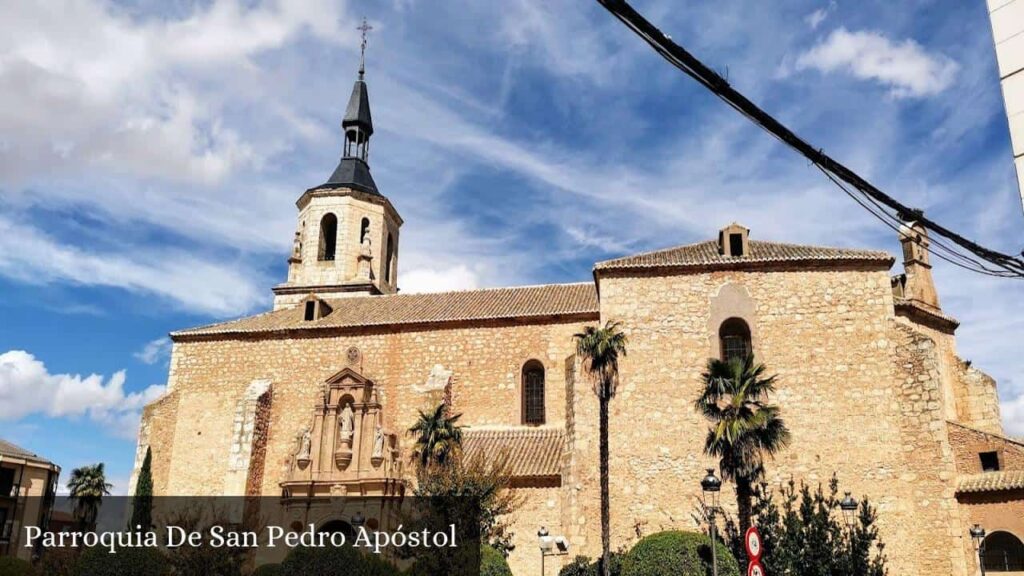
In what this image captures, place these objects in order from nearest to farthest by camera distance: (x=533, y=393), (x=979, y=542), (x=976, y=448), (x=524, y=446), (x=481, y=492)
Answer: (x=979, y=542)
(x=481, y=492)
(x=976, y=448)
(x=524, y=446)
(x=533, y=393)

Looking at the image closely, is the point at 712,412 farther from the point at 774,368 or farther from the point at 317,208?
the point at 317,208

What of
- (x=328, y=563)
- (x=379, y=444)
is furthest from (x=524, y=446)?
(x=328, y=563)

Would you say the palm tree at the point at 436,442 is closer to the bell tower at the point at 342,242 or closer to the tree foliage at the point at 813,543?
the tree foliage at the point at 813,543

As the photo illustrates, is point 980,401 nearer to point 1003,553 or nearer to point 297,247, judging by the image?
point 1003,553

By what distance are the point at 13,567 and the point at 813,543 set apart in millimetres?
16997

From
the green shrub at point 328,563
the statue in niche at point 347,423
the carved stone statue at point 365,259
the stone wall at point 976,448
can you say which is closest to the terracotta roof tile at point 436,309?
the statue in niche at point 347,423

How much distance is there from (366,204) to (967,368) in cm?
2384

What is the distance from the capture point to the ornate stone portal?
23891mm

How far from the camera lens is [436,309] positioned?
1062 inches

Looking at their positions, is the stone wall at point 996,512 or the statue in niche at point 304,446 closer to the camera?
the stone wall at point 996,512

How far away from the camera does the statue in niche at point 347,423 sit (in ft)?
81.4

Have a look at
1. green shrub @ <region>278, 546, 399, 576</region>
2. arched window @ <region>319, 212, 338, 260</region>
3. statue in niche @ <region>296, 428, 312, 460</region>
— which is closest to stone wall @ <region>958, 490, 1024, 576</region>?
green shrub @ <region>278, 546, 399, 576</region>

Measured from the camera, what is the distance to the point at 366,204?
34.8 meters

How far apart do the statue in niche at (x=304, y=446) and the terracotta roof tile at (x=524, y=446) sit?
16.8ft
